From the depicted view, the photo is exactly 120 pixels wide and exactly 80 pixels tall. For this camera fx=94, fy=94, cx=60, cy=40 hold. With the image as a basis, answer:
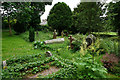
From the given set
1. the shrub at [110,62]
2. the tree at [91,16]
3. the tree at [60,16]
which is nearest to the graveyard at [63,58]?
the shrub at [110,62]

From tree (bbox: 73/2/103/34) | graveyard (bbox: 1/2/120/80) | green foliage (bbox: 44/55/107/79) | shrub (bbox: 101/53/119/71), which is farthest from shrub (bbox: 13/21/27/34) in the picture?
shrub (bbox: 101/53/119/71)

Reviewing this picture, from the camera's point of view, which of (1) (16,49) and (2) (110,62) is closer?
(2) (110,62)

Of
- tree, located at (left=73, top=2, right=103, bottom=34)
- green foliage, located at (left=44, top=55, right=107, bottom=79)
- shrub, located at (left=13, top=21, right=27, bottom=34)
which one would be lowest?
green foliage, located at (left=44, top=55, right=107, bottom=79)

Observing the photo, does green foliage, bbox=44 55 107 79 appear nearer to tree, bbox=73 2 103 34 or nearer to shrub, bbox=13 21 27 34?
tree, bbox=73 2 103 34

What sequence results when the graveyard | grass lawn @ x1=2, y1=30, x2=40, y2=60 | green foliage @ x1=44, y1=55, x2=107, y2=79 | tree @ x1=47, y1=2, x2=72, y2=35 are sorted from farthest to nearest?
tree @ x1=47, y1=2, x2=72, y2=35
grass lawn @ x1=2, y1=30, x2=40, y2=60
the graveyard
green foliage @ x1=44, y1=55, x2=107, y2=79

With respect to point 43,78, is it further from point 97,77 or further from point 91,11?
point 91,11

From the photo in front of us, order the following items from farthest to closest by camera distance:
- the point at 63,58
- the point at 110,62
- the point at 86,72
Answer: the point at 63,58, the point at 110,62, the point at 86,72

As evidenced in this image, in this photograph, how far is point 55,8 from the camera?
13969mm

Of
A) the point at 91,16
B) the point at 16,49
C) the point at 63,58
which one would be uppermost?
the point at 91,16

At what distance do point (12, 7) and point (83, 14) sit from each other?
1071cm

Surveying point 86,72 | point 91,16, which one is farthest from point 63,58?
point 91,16

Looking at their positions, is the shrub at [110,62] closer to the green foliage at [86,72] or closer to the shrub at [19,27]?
the green foliage at [86,72]

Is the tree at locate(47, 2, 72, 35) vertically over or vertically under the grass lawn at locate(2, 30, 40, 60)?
over

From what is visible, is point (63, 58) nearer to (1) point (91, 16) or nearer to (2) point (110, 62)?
(2) point (110, 62)
